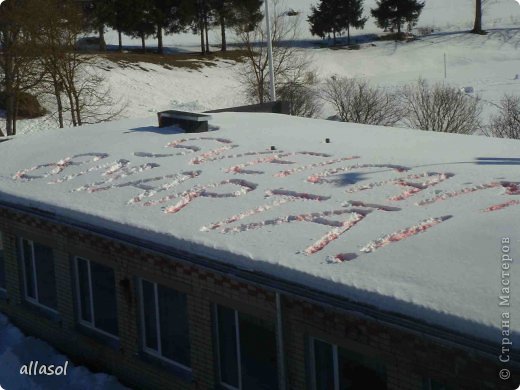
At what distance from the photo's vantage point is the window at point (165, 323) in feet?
35.4

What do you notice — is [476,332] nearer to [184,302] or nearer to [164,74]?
[184,302]

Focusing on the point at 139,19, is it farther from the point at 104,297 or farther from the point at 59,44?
the point at 104,297

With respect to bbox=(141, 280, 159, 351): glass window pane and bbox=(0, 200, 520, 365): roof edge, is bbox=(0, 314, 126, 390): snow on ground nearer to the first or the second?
bbox=(141, 280, 159, 351): glass window pane

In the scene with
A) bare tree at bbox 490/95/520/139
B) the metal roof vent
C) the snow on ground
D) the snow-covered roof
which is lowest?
the snow on ground

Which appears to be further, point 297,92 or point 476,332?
point 297,92

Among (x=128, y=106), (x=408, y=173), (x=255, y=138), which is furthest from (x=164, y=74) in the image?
(x=408, y=173)

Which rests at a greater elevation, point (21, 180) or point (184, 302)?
point (21, 180)

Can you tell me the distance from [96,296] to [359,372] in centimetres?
492

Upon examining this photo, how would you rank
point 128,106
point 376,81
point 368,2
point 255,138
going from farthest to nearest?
point 368,2 → point 376,81 → point 128,106 → point 255,138

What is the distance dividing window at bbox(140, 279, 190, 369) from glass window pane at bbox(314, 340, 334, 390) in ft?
7.19

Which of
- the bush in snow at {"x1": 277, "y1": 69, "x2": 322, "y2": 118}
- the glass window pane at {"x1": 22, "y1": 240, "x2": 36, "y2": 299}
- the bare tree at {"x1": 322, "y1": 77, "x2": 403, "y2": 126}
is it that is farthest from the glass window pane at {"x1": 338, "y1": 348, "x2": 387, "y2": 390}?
the bush in snow at {"x1": 277, "y1": 69, "x2": 322, "y2": 118}

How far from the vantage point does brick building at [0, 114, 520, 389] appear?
769 cm

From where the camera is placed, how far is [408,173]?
11.5 meters

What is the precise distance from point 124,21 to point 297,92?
26.6m
